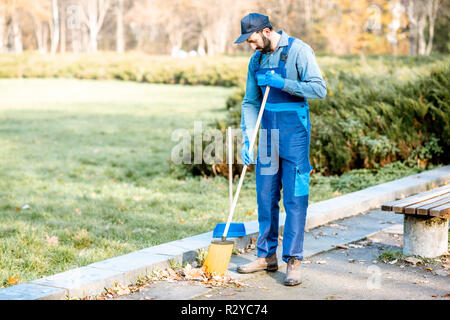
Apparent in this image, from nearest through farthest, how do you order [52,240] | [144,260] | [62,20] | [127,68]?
[144,260]
[52,240]
[127,68]
[62,20]

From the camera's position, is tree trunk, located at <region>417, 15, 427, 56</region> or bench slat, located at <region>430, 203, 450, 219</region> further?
tree trunk, located at <region>417, 15, 427, 56</region>

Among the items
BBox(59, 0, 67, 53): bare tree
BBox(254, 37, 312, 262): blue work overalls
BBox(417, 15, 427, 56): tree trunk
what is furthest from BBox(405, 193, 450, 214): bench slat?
BBox(59, 0, 67, 53): bare tree

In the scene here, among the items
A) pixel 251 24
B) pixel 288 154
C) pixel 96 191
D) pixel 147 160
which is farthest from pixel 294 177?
pixel 147 160

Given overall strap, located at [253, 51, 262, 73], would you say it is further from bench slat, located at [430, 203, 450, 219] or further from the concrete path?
bench slat, located at [430, 203, 450, 219]

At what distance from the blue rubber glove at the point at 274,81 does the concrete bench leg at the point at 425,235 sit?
1.66 m

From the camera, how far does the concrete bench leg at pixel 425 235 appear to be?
15.8 feet

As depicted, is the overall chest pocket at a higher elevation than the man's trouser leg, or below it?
higher

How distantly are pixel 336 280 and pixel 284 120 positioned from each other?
123 cm

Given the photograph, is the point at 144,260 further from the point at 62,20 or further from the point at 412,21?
the point at 62,20

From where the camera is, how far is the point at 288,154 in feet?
14.1

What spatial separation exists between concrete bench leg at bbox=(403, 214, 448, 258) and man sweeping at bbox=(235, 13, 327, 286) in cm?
107

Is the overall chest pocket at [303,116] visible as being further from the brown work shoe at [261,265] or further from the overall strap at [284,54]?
the brown work shoe at [261,265]

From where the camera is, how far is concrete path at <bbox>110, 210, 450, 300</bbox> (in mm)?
4059
